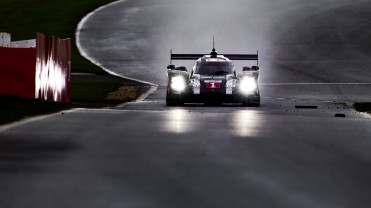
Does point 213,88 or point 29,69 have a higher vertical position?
point 29,69

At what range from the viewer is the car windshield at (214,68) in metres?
31.2

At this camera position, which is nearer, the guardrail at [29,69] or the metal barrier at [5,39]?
the guardrail at [29,69]

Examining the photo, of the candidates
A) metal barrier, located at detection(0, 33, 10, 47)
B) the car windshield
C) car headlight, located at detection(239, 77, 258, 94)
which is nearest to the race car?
car headlight, located at detection(239, 77, 258, 94)

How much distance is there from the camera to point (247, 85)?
30.7 meters

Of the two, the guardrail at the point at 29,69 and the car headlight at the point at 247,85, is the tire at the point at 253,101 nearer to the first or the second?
the car headlight at the point at 247,85

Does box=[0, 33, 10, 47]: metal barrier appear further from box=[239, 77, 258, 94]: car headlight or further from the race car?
box=[239, 77, 258, 94]: car headlight

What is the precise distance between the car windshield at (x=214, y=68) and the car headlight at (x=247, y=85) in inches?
28.2

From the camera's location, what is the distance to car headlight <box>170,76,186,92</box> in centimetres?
3073

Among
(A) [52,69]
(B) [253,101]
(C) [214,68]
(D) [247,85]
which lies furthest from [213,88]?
(A) [52,69]

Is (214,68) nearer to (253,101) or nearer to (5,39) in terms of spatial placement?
(253,101)

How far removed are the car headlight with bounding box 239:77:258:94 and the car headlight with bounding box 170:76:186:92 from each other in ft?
5.67

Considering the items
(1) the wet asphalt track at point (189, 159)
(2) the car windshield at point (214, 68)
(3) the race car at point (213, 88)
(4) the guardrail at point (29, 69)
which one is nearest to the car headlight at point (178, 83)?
(3) the race car at point (213, 88)

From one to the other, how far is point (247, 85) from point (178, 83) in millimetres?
2065

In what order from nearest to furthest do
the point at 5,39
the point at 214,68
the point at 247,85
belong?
the point at 247,85, the point at 214,68, the point at 5,39
